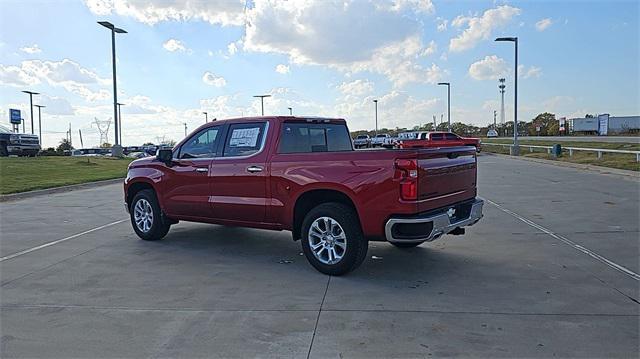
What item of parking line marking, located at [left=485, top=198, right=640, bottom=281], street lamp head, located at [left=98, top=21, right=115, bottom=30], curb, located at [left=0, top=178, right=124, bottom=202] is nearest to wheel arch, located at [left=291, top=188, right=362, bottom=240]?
parking line marking, located at [left=485, top=198, right=640, bottom=281]

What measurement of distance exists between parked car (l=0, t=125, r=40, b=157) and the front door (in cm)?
2789

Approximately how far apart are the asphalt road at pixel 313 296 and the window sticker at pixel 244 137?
A: 1.55 metres

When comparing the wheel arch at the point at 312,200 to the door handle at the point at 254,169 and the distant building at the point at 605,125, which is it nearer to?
the door handle at the point at 254,169

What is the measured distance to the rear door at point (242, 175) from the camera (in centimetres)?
679

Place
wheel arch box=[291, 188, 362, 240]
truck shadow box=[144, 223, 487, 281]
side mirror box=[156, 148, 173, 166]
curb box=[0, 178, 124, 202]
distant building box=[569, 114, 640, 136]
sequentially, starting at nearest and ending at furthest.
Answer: wheel arch box=[291, 188, 362, 240] < truck shadow box=[144, 223, 487, 281] < side mirror box=[156, 148, 173, 166] < curb box=[0, 178, 124, 202] < distant building box=[569, 114, 640, 136]

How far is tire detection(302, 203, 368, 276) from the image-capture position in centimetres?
594

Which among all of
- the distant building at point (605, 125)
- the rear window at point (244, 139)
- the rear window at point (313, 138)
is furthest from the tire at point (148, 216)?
the distant building at point (605, 125)

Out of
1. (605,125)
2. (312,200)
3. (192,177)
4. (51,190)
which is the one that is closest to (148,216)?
(192,177)

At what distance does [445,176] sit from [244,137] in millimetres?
2744

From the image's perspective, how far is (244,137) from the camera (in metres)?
7.13

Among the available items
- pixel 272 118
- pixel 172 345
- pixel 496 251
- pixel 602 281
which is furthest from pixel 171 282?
pixel 602 281

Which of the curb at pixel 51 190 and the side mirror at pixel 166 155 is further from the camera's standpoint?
the curb at pixel 51 190

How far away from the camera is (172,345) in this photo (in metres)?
4.21

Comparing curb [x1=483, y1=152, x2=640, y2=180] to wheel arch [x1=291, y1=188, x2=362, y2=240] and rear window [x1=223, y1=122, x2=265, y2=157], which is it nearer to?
wheel arch [x1=291, y1=188, x2=362, y2=240]
